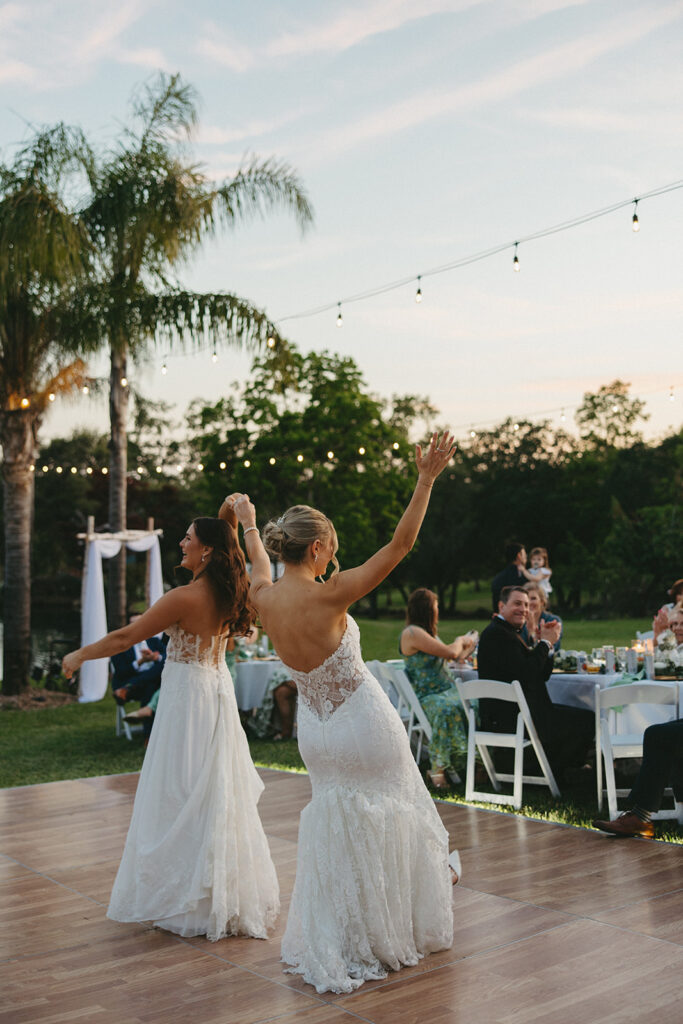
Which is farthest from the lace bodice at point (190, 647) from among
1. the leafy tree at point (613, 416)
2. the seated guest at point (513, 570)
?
the leafy tree at point (613, 416)

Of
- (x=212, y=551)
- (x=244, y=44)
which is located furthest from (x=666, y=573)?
(x=212, y=551)

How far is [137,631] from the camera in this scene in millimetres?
3941

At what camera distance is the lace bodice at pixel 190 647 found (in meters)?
4.23

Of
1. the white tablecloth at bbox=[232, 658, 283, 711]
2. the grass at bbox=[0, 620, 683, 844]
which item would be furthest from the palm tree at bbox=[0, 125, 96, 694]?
the white tablecloth at bbox=[232, 658, 283, 711]

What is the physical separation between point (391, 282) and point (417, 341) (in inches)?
273

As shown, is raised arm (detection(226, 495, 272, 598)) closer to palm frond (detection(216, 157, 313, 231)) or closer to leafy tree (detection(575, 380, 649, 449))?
palm frond (detection(216, 157, 313, 231))

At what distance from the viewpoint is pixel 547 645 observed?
21.5 feet

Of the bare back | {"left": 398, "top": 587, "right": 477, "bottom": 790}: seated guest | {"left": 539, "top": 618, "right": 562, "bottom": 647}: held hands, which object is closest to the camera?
the bare back

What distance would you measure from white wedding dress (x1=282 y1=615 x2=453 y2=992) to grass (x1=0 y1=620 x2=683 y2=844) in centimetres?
236

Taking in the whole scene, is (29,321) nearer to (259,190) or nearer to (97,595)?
(259,190)

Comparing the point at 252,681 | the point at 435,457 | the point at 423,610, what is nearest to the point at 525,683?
the point at 423,610

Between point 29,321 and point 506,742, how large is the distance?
30.1 ft

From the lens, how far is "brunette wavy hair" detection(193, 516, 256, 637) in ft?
13.6

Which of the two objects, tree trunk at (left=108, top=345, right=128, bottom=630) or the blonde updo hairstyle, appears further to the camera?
tree trunk at (left=108, top=345, right=128, bottom=630)
